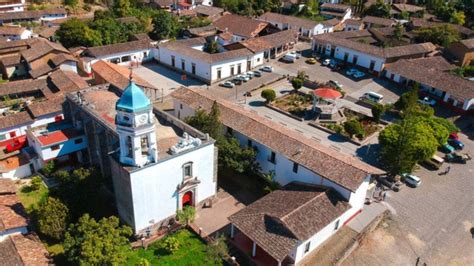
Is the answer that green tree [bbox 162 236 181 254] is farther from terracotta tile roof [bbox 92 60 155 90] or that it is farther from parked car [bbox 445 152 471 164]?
parked car [bbox 445 152 471 164]

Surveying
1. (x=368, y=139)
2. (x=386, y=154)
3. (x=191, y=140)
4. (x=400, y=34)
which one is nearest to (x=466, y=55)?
(x=400, y=34)

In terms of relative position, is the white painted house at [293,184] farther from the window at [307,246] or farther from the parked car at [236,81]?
the parked car at [236,81]

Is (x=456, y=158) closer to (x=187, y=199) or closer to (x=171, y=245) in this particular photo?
(x=187, y=199)

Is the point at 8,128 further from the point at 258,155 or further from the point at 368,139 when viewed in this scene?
the point at 368,139

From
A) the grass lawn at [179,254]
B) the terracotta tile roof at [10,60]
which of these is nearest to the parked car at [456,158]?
the grass lawn at [179,254]

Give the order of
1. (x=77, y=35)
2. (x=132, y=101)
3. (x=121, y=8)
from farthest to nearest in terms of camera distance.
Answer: (x=121, y=8) → (x=77, y=35) → (x=132, y=101)

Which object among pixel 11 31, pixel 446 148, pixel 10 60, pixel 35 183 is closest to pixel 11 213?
pixel 35 183
